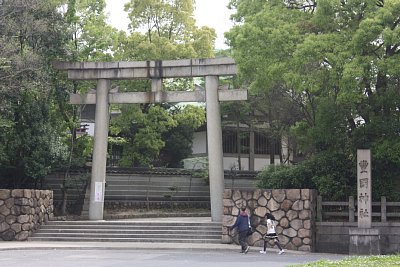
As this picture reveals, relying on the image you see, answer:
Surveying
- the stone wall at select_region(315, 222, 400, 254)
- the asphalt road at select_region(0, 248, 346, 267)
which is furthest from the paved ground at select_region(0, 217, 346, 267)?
the stone wall at select_region(315, 222, 400, 254)

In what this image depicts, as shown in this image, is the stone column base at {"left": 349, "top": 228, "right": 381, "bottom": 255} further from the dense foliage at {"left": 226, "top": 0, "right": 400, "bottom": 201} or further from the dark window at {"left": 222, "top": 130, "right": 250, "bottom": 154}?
the dark window at {"left": 222, "top": 130, "right": 250, "bottom": 154}

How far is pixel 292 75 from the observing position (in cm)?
2008

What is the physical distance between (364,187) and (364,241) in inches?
75.0

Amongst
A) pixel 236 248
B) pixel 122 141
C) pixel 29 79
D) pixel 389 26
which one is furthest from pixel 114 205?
pixel 389 26

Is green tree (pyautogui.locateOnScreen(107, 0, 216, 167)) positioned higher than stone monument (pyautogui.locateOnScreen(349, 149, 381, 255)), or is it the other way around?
green tree (pyautogui.locateOnScreen(107, 0, 216, 167))

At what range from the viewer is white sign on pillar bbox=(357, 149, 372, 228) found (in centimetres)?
2048

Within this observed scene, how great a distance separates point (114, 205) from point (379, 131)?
645 inches

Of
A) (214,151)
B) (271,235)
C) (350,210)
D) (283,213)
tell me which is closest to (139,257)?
(271,235)

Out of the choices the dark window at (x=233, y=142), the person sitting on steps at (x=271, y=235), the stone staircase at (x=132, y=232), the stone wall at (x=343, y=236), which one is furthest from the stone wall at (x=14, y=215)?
the dark window at (x=233, y=142)

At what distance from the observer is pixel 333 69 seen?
63.8ft

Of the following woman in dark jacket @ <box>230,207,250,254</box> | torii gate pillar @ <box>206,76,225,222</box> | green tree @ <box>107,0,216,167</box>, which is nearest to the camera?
woman in dark jacket @ <box>230,207,250,254</box>

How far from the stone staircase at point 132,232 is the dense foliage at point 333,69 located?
138 inches

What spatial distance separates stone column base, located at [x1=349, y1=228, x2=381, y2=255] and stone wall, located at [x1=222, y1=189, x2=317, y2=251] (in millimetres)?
1635

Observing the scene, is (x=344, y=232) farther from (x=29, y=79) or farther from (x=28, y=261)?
(x=29, y=79)
